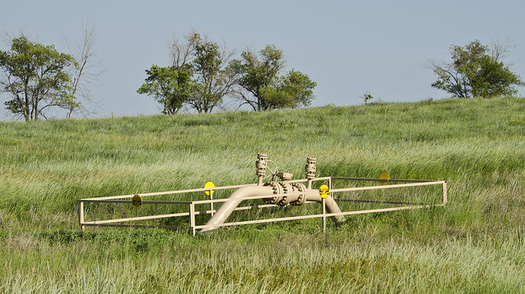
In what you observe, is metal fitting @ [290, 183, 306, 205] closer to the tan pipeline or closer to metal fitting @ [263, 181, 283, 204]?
the tan pipeline

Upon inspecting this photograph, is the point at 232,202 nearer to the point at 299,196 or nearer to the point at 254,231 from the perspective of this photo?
the point at 254,231

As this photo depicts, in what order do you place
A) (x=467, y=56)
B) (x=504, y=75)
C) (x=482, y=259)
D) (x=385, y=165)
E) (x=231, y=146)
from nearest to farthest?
(x=482, y=259), (x=385, y=165), (x=231, y=146), (x=504, y=75), (x=467, y=56)

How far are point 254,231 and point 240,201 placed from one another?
1.62 feet

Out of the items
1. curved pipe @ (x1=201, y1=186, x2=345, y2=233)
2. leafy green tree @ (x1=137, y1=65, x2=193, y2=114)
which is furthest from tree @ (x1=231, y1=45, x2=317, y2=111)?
curved pipe @ (x1=201, y1=186, x2=345, y2=233)

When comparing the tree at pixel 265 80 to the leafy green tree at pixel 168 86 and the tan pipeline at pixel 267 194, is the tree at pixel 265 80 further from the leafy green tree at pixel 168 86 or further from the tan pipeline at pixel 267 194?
the tan pipeline at pixel 267 194

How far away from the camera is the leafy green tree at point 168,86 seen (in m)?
43.9

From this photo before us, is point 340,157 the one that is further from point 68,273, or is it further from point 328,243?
point 68,273

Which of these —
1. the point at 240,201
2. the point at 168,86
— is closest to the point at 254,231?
the point at 240,201

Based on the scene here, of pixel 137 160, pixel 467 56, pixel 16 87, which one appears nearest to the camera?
pixel 137 160

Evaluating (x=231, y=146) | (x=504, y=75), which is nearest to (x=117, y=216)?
(x=231, y=146)

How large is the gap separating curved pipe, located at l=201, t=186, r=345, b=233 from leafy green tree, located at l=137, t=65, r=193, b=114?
121ft

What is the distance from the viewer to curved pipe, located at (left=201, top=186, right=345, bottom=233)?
279 inches

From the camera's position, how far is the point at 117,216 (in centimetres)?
930

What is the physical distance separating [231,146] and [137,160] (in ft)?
15.7
